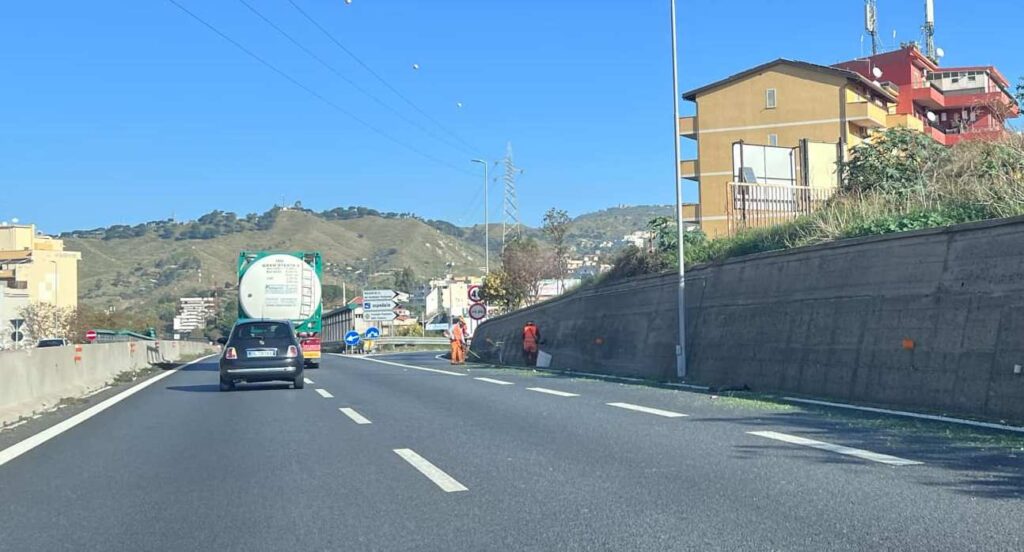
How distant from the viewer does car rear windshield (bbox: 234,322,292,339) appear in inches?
807

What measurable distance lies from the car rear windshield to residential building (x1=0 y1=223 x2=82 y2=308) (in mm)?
66286

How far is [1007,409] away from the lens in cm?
1095

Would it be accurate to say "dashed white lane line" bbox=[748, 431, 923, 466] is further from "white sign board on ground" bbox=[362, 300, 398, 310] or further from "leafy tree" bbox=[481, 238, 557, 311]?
"white sign board on ground" bbox=[362, 300, 398, 310]

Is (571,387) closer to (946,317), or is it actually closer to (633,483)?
(946,317)

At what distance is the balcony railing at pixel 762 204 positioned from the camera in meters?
24.1

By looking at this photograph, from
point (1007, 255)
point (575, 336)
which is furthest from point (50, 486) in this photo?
point (575, 336)

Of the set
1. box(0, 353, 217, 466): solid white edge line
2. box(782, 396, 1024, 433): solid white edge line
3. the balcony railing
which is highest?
the balcony railing

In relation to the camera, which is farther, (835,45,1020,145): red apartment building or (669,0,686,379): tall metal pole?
(835,45,1020,145): red apartment building

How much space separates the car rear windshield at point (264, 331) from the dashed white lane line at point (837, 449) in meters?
12.6

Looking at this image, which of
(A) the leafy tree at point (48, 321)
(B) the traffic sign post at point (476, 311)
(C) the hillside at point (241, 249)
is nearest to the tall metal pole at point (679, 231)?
(B) the traffic sign post at point (476, 311)

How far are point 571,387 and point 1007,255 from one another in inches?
347

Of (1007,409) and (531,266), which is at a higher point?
(531,266)

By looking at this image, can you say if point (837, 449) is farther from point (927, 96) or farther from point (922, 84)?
point (922, 84)

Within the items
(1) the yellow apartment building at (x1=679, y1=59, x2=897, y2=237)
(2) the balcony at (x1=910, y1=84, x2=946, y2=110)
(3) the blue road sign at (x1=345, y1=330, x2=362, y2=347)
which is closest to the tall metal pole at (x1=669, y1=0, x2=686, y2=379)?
(1) the yellow apartment building at (x1=679, y1=59, x2=897, y2=237)
